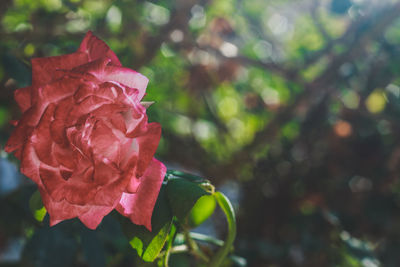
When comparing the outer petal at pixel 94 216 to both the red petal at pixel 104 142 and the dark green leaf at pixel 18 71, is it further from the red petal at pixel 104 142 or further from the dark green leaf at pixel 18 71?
the dark green leaf at pixel 18 71

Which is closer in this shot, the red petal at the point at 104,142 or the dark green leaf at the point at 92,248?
the red petal at the point at 104,142

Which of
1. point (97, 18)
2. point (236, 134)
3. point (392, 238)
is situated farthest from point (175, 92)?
point (392, 238)

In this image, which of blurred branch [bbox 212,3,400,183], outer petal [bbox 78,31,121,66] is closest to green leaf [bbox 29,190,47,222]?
outer petal [bbox 78,31,121,66]

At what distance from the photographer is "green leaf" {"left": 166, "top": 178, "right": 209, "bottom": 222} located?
0.39 m

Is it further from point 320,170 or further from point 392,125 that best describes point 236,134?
point 392,125

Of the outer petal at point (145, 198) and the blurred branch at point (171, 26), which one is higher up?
the outer petal at point (145, 198)

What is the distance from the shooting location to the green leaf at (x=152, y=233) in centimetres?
40

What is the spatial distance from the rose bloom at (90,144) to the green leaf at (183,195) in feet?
0.10

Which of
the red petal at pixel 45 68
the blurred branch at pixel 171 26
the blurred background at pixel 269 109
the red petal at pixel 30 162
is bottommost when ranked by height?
the blurred background at pixel 269 109

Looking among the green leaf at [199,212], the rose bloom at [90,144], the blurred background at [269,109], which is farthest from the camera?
the blurred background at [269,109]

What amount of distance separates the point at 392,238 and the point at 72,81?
3.60ft

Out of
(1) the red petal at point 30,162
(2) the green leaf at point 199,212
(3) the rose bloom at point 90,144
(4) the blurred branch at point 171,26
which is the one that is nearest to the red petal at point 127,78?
(3) the rose bloom at point 90,144

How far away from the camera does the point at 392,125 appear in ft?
3.97

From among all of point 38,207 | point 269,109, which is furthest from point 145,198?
point 269,109
